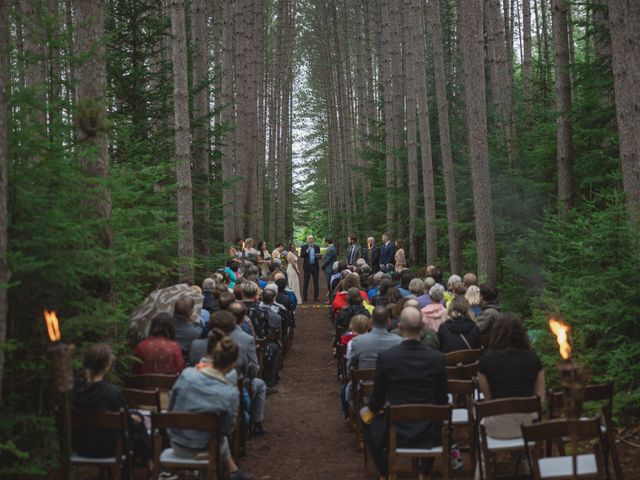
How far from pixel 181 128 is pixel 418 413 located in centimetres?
802

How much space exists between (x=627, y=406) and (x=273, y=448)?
377 cm

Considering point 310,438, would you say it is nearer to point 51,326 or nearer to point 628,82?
point 51,326

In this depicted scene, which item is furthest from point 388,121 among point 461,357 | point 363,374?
point 363,374

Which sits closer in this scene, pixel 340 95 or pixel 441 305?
pixel 441 305

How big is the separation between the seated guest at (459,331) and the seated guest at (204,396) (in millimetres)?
3062

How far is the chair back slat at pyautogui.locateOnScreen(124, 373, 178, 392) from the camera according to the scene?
638 cm

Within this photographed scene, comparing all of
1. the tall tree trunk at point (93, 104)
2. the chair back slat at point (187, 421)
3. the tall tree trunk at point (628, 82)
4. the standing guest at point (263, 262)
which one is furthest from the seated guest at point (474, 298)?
the standing guest at point (263, 262)

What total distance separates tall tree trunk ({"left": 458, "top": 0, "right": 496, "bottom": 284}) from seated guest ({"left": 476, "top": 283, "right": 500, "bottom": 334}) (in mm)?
3870

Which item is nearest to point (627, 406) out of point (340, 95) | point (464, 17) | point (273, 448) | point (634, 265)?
point (634, 265)

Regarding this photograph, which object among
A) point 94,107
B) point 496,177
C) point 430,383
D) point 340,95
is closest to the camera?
point 430,383

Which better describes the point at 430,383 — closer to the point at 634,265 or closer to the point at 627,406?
the point at 627,406

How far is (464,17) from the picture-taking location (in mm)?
13297

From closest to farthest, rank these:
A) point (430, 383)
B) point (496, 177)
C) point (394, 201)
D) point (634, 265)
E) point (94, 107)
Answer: point (430, 383) < point (94, 107) < point (634, 265) < point (496, 177) < point (394, 201)

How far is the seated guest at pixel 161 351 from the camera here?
6.76 m
